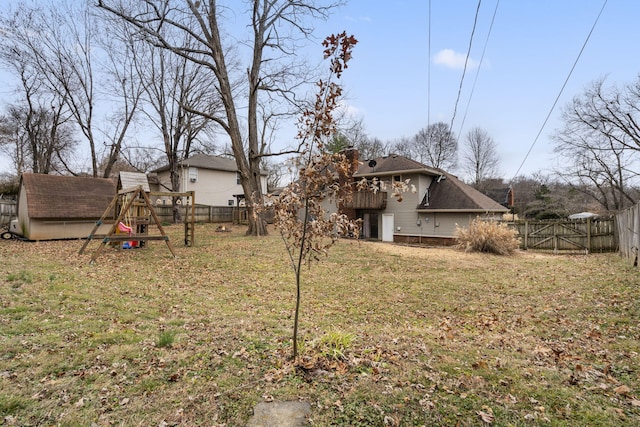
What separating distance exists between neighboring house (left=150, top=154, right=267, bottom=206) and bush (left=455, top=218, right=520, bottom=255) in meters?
20.6

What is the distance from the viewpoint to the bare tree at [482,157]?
3991 centimetres

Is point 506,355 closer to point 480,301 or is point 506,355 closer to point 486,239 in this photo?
point 480,301

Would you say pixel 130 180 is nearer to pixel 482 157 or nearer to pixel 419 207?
pixel 419 207

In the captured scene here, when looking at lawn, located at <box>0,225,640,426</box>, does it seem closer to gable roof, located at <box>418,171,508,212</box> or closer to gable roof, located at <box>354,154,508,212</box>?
gable roof, located at <box>418,171,508,212</box>

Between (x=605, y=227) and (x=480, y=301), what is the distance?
13465 millimetres

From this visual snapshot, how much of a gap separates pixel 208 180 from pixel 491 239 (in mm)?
26426

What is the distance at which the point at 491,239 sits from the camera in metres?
13.8

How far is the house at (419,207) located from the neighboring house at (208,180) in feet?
42.8

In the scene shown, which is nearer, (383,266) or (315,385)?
(315,385)

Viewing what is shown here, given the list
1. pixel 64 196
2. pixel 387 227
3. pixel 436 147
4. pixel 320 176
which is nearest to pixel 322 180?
pixel 320 176

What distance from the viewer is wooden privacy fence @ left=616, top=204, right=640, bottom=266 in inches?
342

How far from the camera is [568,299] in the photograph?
6.18 meters

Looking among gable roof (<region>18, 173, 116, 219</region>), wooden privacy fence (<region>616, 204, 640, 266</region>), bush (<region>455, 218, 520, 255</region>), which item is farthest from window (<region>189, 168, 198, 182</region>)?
wooden privacy fence (<region>616, 204, 640, 266</region>)

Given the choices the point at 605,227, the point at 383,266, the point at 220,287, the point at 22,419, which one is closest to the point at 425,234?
the point at 605,227
